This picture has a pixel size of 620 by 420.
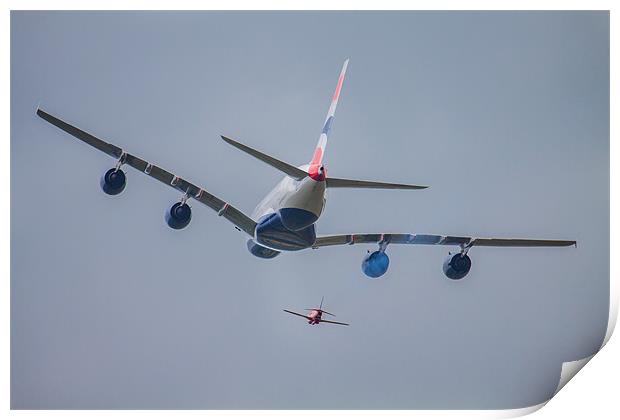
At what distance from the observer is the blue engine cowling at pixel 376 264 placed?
11141mm

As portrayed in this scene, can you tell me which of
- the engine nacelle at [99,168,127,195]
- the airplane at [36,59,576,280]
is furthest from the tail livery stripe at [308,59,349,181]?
the engine nacelle at [99,168,127,195]

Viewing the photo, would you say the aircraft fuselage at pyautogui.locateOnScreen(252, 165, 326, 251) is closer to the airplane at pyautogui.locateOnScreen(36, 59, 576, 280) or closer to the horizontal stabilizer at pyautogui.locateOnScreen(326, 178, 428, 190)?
the airplane at pyautogui.locateOnScreen(36, 59, 576, 280)

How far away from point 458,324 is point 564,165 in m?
1.98

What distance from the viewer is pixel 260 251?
37.9ft

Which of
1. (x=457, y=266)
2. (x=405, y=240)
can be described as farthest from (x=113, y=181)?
(x=457, y=266)

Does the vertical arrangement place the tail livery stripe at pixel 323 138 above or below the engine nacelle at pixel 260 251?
above

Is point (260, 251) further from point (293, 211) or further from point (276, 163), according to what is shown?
point (276, 163)

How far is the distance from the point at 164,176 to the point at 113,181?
1.75 feet

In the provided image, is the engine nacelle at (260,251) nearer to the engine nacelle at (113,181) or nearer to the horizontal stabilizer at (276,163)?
the horizontal stabilizer at (276,163)

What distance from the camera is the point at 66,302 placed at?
1081 cm

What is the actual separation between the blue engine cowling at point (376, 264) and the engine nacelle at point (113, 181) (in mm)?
2702

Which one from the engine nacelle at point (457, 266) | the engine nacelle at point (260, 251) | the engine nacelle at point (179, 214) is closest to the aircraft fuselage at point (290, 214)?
the engine nacelle at point (260, 251)

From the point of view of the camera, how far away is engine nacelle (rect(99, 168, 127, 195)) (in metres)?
10.2

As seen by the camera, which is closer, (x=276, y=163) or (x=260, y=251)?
(x=276, y=163)
